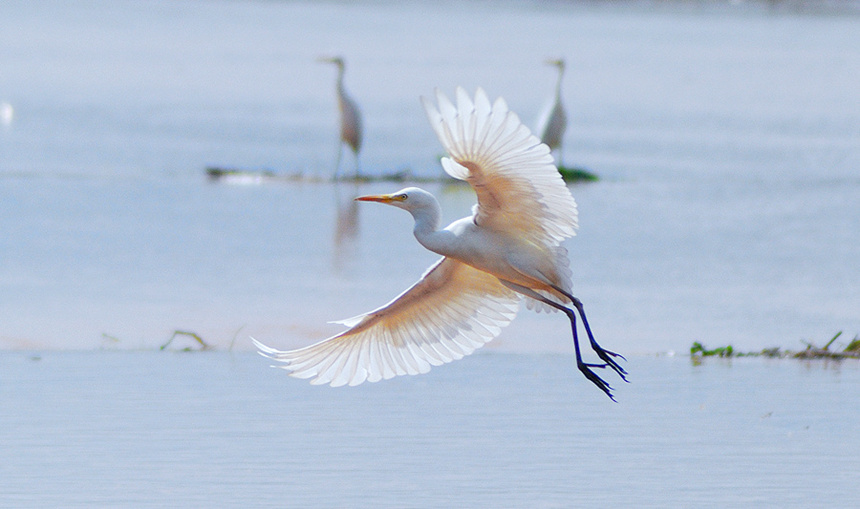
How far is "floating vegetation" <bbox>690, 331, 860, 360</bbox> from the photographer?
7.09m

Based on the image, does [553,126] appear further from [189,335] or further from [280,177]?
[189,335]

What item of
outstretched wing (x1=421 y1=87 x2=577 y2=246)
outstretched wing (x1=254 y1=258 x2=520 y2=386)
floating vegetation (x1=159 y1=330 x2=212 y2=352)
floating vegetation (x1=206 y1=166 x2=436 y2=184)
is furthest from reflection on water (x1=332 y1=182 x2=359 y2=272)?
outstretched wing (x1=421 y1=87 x2=577 y2=246)

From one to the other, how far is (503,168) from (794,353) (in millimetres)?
2822

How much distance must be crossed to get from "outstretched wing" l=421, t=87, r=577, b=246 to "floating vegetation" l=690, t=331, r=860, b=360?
6.33 ft

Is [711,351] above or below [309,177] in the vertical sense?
below

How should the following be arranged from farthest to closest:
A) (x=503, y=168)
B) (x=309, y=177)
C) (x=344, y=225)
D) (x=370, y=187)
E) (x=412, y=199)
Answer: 1. (x=309, y=177)
2. (x=370, y=187)
3. (x=344, y=225)
4. (x=412, y=199)
5. (x=503, y=168)

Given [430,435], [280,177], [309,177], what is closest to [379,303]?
[430,435]

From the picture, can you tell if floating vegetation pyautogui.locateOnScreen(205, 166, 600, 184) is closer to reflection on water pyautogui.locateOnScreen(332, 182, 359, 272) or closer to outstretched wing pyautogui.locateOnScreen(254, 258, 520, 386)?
reflection on water pyautogui.locateOnScreen(332, 182, 359, 272)

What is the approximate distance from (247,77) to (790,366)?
19190mm

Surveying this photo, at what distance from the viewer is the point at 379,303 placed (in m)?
8.24

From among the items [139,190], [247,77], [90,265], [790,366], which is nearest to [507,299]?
[790,366]

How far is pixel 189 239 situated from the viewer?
408 inches

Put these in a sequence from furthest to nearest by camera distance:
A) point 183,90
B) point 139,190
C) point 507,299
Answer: point 183,90 < point 139,190 < point 507,299

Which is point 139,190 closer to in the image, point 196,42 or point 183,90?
point 183,90
